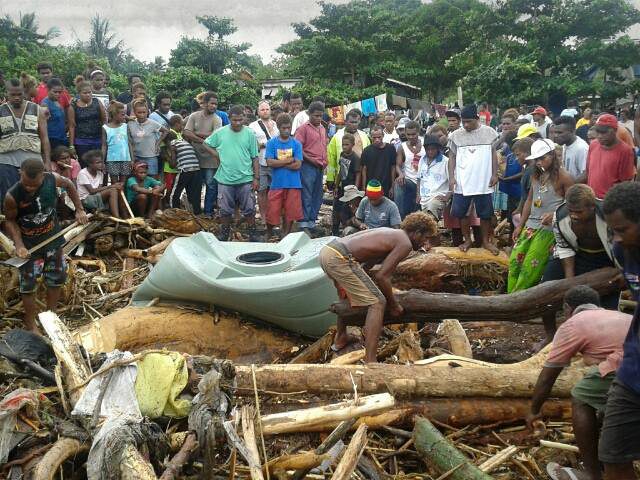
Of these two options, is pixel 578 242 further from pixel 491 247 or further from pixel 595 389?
pixel 491 247

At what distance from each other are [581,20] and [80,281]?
805 inches

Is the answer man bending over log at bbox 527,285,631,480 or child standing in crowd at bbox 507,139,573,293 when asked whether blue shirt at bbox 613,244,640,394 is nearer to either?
man bending over log at bbox 527,285,631,480

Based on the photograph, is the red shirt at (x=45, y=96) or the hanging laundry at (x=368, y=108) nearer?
the red shirt at (x=45, y=96)

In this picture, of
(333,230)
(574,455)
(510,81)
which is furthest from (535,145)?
(510,81)

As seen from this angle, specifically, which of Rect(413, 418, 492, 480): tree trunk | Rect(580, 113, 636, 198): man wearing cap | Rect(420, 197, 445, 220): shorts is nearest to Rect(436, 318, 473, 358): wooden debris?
Rect(413, 418, 492, 480): tree trunk

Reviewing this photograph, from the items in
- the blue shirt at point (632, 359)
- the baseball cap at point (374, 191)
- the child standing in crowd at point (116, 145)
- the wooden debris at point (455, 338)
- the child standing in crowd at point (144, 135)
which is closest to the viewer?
the blue shirt at point (632, 359)

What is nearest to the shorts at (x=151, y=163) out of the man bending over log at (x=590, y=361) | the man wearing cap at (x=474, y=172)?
the man wearing cap at (x=474, y=172)

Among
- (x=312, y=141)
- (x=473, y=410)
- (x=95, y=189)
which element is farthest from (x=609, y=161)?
(x=95, y=189)

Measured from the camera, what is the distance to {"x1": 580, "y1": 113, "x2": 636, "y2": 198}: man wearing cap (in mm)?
6516

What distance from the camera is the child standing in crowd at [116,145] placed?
28.8 feet

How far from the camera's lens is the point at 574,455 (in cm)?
387

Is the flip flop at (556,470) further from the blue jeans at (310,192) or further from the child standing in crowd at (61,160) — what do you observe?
the child standing in crowd at (61,160)

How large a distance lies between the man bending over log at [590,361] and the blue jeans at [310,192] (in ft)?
19.5

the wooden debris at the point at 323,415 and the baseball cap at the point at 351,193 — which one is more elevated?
the baseball cap at the point at 351,193
